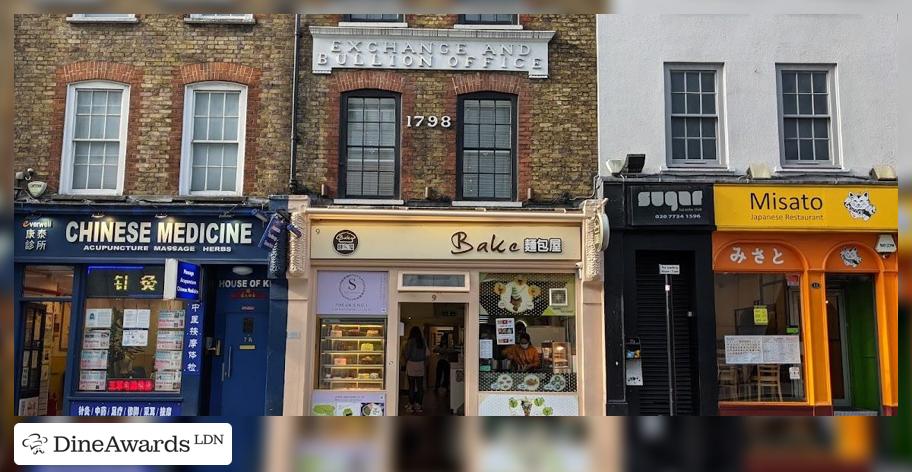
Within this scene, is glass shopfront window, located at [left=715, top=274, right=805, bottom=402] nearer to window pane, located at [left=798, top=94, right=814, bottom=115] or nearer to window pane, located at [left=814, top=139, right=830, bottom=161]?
window pane, located at [left=814, top=139, right=830, bottom=161]

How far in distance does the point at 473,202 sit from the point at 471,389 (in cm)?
218

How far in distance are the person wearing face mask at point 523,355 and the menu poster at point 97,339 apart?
464 centimetres

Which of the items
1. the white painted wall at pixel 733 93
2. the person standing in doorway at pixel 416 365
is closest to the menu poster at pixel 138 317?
the person standing in doorway at pixel 416 365

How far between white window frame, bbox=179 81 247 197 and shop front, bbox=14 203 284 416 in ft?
1.02

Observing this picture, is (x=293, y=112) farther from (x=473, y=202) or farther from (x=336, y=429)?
(x=336, y=429)

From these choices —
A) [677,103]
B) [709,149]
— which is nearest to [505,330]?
[709,149]

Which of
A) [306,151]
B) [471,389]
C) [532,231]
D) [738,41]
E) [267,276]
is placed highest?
[738,41]

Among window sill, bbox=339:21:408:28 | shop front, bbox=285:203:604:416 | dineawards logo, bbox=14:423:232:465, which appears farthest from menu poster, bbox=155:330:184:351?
dineawards logo, bbox=14:423:232:465

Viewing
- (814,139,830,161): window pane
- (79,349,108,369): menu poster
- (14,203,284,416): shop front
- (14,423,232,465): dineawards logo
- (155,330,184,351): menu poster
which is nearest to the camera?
(14,423,232,465): dineawards logo

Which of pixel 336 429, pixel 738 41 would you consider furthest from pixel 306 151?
pixel 336 429

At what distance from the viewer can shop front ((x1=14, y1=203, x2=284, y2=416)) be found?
8367mm

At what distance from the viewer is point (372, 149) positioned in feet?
28.9

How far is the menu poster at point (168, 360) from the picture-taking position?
855 cm

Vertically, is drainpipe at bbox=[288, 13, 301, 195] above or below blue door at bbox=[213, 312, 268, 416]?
above
